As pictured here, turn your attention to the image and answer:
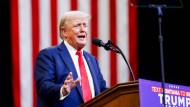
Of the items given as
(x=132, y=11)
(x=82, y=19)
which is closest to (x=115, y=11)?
(x=132, y=11)

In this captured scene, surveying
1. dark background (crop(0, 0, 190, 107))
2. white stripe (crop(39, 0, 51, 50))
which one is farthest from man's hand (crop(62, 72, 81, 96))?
dark background (crop(0, 0, 190, 107))

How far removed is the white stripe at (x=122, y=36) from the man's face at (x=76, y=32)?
146cm

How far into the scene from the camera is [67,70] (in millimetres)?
3846

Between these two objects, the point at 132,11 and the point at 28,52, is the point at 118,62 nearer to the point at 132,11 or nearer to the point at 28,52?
the point at 132,11

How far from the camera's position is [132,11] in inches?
217

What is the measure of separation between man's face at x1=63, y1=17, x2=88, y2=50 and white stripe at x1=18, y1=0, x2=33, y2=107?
1.08 metres

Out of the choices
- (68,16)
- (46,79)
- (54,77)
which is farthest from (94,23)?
(46,79)

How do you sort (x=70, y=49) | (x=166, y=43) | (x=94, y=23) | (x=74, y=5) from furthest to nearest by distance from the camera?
(x=166, y=43)
(x=94, y=23)
(x=74, y=5)
(x=70, y=49)

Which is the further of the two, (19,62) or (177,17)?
(177,17)

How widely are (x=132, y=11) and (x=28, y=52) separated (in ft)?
3.58

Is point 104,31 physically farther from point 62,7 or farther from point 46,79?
point 46,79

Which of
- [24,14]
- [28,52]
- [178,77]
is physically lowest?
[178,77]

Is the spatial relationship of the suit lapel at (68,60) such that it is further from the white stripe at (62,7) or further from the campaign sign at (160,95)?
the white stripe at (62,7)

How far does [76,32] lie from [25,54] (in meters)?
1.13
